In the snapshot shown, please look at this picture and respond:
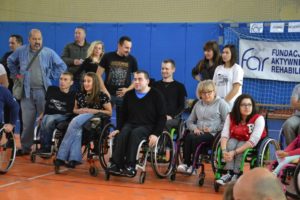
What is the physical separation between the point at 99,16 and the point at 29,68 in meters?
5.14

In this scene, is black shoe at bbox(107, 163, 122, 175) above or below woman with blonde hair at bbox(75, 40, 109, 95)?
below

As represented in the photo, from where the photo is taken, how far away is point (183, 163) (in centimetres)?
445

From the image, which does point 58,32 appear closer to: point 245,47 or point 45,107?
point 245,47

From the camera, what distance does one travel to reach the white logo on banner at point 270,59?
8.00 m

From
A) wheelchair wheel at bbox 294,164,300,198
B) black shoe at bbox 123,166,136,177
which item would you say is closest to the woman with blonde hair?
A: black shoe at bbox 123,166,136,177

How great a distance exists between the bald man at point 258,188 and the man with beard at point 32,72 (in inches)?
172

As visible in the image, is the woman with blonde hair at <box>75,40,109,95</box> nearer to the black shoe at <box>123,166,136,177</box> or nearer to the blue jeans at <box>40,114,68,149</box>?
the blue jeans at <box>40,114,68,149</box>

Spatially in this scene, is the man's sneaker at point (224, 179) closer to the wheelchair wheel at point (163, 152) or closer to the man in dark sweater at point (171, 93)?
the wheelchair wheel at point (163, 152)

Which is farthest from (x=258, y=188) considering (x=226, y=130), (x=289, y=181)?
(x=226, y=130)

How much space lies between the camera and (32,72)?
17.1ft

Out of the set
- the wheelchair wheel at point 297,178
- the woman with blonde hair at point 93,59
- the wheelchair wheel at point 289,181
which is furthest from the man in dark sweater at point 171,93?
the wheelchair wheel at point 297,178

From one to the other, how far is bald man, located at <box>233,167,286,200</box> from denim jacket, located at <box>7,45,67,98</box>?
14.3ft

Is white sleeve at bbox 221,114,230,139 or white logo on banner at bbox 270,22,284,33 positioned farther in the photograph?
white logo on banner at bbox 270,22,284,33

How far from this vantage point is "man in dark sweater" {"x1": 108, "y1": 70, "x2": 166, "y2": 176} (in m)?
4.20
